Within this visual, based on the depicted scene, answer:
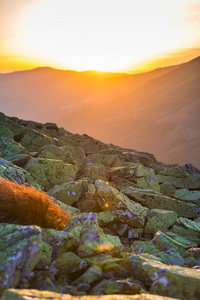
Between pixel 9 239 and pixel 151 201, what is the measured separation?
8.54 meters

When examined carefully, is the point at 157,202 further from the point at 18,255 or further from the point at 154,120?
the point at 154,120

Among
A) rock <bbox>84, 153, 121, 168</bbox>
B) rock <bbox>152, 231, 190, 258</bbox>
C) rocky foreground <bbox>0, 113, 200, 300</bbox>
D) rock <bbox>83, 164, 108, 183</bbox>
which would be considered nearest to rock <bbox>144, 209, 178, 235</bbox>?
rocky foreground <bbox>0, 113, 200, 300</bbox>

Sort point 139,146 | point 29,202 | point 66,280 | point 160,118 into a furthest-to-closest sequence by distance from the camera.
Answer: point 160,118 → point 139,146 → point 29,202 → point 66,280

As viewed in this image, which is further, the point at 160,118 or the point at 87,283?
the point at 160,118

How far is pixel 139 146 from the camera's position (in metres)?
79.6

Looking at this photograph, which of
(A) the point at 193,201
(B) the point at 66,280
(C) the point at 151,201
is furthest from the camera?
(A) the point at 193,201

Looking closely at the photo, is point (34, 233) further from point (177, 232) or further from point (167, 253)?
point (177, 232)

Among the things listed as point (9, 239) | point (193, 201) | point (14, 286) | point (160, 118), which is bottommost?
point (193, 201)

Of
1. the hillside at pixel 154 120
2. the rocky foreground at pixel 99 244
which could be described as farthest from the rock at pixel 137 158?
the hillside at pixel 154 120

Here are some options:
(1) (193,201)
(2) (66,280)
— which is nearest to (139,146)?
(1) (193,201)

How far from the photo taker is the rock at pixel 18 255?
3.62 metres

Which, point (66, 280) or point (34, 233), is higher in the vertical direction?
point (34, 233)

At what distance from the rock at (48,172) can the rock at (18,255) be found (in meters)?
6.49

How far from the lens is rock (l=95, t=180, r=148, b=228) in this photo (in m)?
9.05
